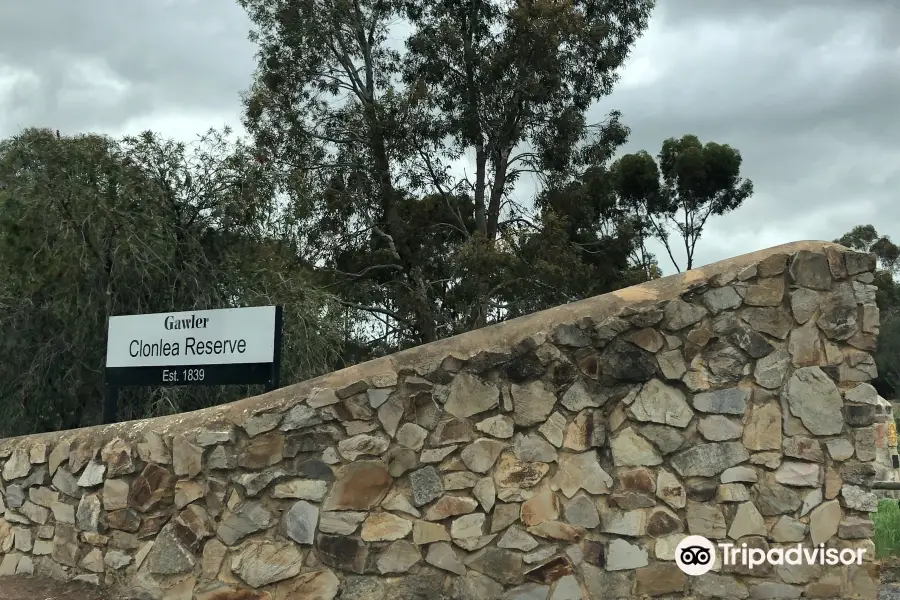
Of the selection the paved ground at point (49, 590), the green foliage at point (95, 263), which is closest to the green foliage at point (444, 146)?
the green foliage at point (95, 263)

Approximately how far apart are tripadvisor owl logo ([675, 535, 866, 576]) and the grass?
2.37 meters

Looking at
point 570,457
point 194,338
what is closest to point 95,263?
point 194,338

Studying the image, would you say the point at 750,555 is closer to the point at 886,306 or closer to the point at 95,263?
the point at 95,263

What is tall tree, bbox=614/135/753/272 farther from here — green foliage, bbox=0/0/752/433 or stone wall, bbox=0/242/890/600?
stone wall, bbox=0/242/890/600

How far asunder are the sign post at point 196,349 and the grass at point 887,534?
5.54m

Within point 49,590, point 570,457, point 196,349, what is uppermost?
point 196,349

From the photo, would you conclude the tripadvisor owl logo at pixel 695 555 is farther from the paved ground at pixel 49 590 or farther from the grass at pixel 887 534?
the grass at pixel 887 534

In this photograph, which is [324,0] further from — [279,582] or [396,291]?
[279,582]

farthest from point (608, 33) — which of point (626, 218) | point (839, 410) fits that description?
point (839, 410)

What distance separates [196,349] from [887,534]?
6.58m

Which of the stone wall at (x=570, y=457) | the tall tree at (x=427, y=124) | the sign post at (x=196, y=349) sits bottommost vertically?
the stone wall at (x=570, y=457)

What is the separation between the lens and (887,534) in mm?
7809

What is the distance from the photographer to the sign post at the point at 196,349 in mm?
7023

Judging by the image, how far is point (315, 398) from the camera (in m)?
5.71
